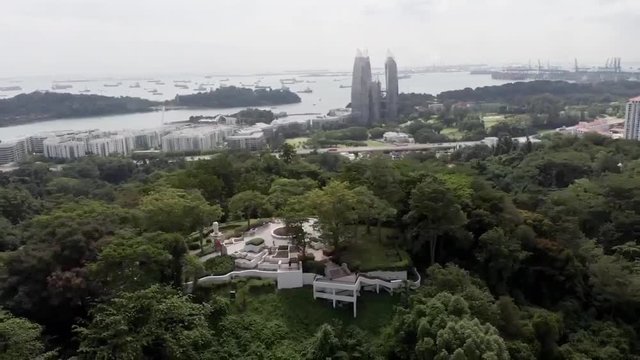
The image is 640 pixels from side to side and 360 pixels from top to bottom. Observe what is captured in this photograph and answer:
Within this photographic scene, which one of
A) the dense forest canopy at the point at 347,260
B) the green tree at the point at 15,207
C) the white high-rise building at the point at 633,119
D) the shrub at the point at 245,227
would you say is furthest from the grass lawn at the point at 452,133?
the green tree at the point at 15,207

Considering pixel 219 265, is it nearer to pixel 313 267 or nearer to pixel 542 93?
pixel 313 267

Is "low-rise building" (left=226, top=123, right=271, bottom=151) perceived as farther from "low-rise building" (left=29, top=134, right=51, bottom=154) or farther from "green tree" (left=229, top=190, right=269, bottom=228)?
"green tree" (left=229, top=190, right=269, bottom=228)

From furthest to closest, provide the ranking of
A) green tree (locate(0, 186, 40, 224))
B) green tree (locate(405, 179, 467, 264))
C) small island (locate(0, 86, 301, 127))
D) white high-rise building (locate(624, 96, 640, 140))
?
small island (locate(0, 86, 301, 127)), white high-rise building (locate(624, 96, 640, 140)), green tree (locate(0, 186, 40, 224)), green tree (locate(405, 179, 467, 264))

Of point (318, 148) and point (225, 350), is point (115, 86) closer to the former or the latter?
point (318, 148)

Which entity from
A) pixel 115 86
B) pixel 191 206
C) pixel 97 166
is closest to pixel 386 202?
pixel 191 206

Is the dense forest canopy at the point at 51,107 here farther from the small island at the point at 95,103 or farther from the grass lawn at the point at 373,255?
the grass lawn at the point at 373,255

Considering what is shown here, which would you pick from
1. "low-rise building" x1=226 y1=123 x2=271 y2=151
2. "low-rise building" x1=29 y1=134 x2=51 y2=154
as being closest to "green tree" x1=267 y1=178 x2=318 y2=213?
"low-rise building" x1=226 y1=123 x2=271 y2=151

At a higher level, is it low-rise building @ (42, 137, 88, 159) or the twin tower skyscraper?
the twin tower skyscraper

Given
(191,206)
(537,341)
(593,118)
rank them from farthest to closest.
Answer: (593,118)
(191,206)
(537,341)
